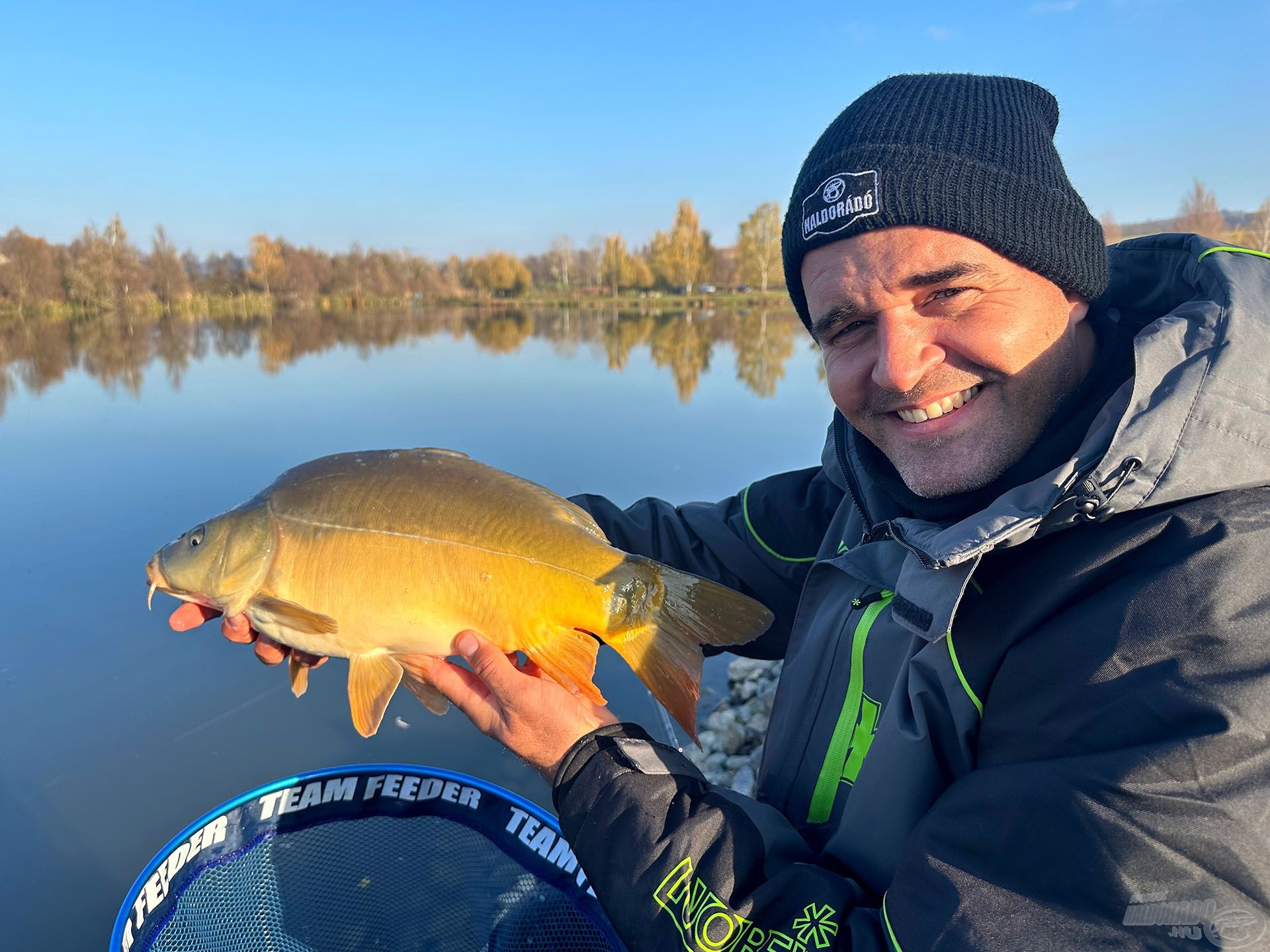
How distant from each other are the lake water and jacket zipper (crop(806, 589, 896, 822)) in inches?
82.6

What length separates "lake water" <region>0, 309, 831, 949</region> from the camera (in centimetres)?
319

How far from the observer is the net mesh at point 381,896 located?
2.06m

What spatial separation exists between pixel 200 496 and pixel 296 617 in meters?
5.74

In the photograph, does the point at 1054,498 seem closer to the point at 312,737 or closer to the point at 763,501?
the point at 763,501

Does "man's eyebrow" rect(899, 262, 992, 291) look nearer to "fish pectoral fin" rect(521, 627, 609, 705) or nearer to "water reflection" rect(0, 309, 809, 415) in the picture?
"fish pectoral fin" rect(521, 627, 609, 705)

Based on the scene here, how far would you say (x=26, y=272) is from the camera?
36.9m

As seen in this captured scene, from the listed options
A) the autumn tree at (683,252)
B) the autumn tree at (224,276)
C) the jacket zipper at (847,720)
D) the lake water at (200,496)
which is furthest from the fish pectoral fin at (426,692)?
the autumn tree at (683,252)

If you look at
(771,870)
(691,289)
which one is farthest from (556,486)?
(691,289)

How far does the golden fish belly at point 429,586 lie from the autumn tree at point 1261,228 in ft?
145

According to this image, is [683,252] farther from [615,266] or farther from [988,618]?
[988,618]

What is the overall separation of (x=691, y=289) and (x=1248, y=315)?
67.2 metres

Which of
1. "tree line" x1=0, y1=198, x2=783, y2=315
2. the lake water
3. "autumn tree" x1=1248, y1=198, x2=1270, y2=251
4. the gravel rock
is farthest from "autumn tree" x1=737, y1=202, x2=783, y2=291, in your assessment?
the gravel rock

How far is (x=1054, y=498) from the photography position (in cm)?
113

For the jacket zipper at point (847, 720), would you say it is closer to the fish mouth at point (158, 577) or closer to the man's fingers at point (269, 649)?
the man's fingers at point (269, 649)
